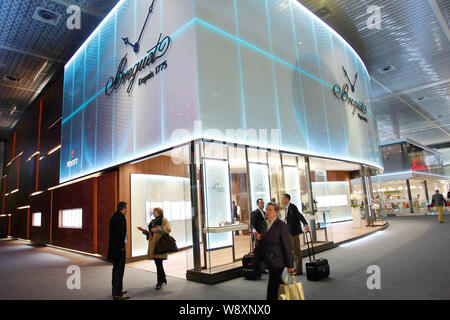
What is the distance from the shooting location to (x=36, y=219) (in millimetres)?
15305

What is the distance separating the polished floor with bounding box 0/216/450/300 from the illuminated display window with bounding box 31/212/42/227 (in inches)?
294

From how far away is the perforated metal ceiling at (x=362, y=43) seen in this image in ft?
30.5

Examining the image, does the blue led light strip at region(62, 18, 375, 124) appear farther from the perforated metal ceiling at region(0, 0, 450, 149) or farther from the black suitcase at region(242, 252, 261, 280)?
the black suitcase at region(242, 252, 261, 280)

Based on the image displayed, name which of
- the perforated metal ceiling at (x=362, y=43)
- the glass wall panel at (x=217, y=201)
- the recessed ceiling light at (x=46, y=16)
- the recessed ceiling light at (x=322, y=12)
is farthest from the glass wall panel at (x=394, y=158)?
the recessed ceiling light at (x=46, y=16)

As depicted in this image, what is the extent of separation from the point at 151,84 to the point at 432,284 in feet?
21.4

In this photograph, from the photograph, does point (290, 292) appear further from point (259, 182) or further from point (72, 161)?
point (72, 161)

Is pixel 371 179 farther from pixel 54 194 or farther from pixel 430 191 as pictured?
pixel 430 191

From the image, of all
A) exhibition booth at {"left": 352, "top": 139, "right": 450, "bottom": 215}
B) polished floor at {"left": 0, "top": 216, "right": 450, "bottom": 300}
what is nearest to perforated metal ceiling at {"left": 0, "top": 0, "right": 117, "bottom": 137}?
polished floor at {"left": 0, "top": 216, "right": 450, "bottom": 300}

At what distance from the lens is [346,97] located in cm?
1102

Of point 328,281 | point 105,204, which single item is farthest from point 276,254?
point 105,204

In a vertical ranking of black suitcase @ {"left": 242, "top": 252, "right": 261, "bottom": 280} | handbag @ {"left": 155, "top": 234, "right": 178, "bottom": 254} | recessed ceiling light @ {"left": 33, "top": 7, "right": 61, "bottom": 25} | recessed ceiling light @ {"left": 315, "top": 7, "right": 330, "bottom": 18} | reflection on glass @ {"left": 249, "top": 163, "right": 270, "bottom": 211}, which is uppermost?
recessed ceiling light @ {"left": 315, "top": 7, "right": 330, "bottom": 18}

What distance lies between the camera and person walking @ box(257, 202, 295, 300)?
329 cm

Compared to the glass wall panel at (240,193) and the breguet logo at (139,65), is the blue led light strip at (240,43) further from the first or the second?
the glass wall panel at (240,193)

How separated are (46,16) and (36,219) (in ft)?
34.9
